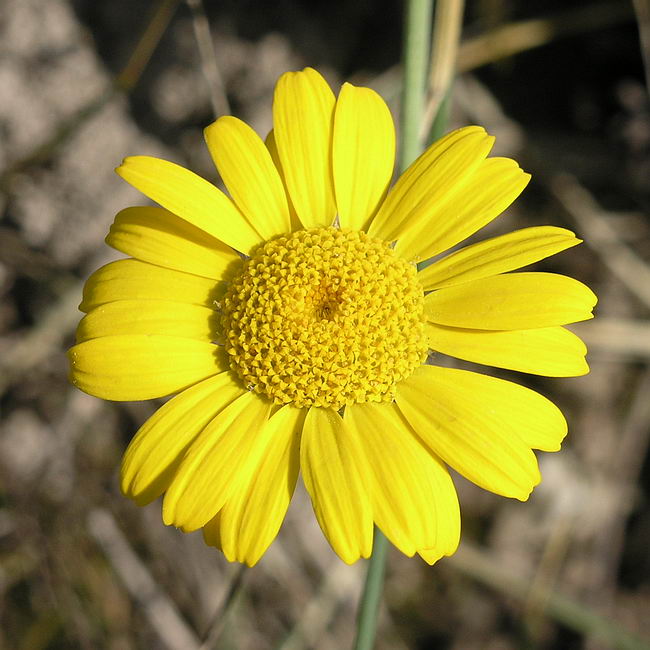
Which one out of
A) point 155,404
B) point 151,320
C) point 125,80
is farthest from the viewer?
point 155,404

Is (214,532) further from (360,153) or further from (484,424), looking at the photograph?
(360,153)

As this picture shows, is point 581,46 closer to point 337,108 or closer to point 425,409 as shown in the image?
point 337,108

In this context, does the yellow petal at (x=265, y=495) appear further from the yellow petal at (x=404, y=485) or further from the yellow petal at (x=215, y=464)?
the yellow petal at (x=404, y=485)

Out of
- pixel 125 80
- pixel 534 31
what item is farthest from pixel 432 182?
pixel 534 31

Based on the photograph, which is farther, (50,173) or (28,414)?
(28,414)

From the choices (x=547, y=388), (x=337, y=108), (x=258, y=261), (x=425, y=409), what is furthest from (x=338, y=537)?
(x=547, y=388)

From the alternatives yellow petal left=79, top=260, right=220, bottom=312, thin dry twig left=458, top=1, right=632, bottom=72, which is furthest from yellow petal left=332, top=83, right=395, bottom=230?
thin dry twig left=458, top=1, right=632, bottom=72
